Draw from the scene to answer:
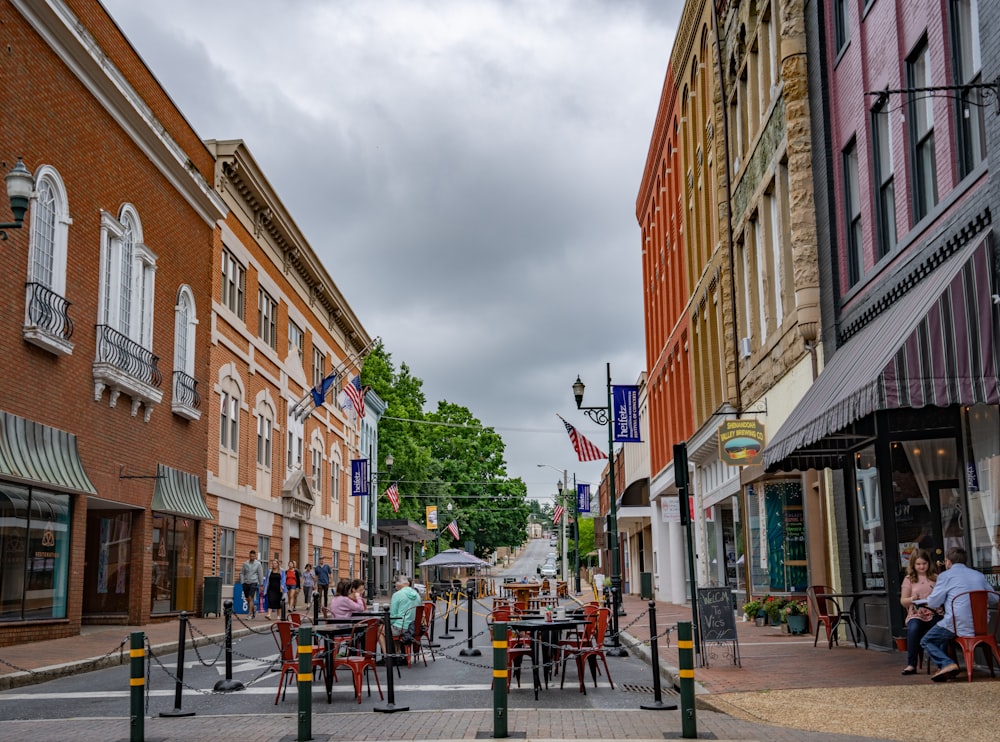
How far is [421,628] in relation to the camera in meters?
17.9

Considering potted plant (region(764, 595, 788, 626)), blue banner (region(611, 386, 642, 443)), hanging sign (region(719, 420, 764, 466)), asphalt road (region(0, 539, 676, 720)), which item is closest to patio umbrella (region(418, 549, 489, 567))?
blue banner (region(611, 386, 642, 443))

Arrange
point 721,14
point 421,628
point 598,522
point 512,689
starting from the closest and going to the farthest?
1. point 512,689
2. point 421,628
3. point 721,14
4. point 598,522

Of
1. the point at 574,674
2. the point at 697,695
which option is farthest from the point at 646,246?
the point at 697,695

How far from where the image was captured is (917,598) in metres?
13.3

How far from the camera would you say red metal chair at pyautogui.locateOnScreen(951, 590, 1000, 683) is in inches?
456

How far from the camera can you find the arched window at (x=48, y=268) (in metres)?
20.8

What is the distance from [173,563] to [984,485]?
872 inches

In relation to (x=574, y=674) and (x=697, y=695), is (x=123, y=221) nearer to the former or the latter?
(x=574, y=674)

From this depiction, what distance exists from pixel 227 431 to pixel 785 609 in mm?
20186

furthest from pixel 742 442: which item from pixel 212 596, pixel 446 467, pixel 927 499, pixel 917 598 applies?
pixel 446 467

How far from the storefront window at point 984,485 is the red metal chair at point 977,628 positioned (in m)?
1.23

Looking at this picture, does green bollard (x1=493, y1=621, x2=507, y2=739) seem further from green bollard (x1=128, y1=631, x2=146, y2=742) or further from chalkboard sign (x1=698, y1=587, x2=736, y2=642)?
chalkboard sign (x1=698, y1=587, x2=736, y2=642)

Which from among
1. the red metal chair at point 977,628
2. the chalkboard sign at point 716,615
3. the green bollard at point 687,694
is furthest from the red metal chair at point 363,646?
the red metal chair at point 977,628

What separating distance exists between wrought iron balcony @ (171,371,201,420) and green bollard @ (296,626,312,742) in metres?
20.2
